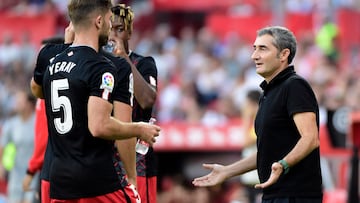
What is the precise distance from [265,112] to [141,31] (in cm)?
1652

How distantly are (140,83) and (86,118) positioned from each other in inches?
50.3

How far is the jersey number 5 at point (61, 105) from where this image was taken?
6852 mm

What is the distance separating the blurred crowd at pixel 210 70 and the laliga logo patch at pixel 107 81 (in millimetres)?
8406

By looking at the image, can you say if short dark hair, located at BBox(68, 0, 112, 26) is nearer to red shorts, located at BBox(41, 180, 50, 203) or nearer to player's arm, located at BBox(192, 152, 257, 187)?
player's arm, located at BBox(192, 152, 257, 187)

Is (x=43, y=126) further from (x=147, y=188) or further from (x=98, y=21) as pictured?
(x=98, y=21)

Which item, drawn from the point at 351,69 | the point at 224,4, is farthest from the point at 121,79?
the point at 224,4

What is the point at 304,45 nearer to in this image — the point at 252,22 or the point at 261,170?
the point at 252,22

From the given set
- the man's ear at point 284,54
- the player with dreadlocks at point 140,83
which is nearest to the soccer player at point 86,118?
the player with dreadlocks at point 140,83

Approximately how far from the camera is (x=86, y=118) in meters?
6.82

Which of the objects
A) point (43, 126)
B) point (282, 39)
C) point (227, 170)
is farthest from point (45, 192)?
point (282, 39)

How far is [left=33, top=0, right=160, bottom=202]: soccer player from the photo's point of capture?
6.74 m

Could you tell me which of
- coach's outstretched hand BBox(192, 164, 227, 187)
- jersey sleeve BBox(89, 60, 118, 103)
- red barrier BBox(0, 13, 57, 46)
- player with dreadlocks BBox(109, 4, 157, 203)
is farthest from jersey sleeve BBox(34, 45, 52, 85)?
red barrier BBox(0, 13, 57, 46)

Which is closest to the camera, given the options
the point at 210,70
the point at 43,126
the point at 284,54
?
the point at 284,54

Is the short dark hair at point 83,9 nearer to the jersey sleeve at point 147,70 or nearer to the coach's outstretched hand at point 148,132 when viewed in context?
the coach's outstretched hand at point 148,132
